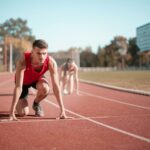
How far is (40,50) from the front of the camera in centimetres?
675

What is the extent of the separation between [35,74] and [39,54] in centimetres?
103

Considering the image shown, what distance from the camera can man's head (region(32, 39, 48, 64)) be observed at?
6.72 meters

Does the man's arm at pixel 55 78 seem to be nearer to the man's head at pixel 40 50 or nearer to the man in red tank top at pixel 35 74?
the man in red tank top at pixel 35 74

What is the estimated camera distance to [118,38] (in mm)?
120500

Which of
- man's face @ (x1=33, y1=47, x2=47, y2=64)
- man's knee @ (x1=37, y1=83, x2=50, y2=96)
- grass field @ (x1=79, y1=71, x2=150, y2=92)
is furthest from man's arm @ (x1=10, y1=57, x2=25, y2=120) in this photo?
grass field @ (x1=79, y1=71, x2=150, y2=92)

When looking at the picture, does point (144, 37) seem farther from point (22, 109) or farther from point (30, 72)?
point (30, 72)

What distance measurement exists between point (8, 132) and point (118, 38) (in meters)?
116

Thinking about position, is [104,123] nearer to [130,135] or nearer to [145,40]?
[130,135]

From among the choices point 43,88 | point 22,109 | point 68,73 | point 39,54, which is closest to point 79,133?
point 39,54

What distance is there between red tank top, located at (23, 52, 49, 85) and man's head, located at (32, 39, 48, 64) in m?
0.22

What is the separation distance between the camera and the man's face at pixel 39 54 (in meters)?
6.77

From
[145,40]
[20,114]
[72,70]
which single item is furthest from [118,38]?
→ [20,114]

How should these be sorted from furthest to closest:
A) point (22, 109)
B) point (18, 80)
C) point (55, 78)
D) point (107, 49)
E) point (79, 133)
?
point (107, 49) < point (22, 109) < point (55, 78) < point (18, 80) < point (79, 133)

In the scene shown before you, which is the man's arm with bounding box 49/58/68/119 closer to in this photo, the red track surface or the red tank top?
the red tank top
